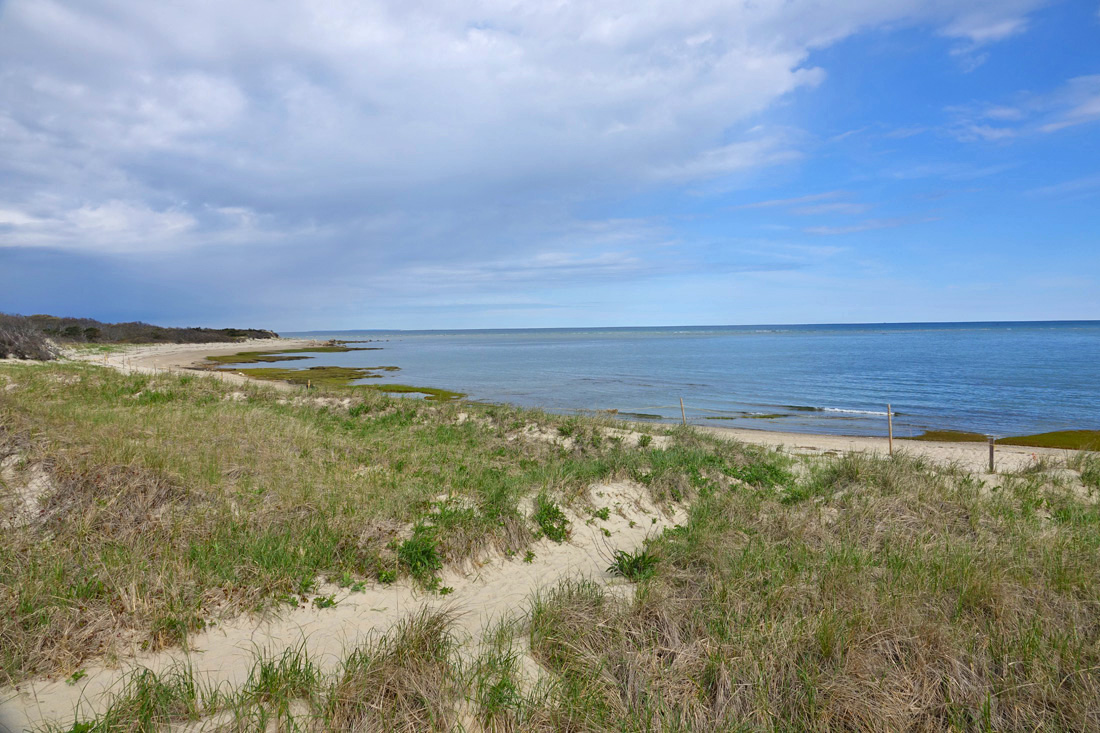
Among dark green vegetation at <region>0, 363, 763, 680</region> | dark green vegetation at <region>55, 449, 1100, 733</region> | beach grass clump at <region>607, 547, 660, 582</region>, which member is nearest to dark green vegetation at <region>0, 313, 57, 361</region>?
dark green vegetation at <region>0, 363, 763, 680</region>

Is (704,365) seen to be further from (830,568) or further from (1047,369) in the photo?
(830,568)

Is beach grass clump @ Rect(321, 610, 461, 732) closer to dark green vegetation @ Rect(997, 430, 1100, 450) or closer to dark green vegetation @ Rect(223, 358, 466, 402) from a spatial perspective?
dark green vegetation @ Rect(997, 430, 1100, 450)

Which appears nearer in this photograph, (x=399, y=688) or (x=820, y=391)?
(x=399, y=688)

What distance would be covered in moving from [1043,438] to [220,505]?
30103mm

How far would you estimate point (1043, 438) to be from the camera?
2341 cm

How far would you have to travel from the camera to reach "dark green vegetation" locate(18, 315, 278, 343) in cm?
7062

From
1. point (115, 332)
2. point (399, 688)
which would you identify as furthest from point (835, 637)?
point (115, 332)

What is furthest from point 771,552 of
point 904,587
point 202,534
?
point 202,534

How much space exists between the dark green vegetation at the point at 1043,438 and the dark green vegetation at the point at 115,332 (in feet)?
278

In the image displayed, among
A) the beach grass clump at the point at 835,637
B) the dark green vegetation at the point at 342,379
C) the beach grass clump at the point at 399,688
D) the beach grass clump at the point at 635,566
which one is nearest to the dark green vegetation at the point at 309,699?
the beach grass clump at the point at 399,688

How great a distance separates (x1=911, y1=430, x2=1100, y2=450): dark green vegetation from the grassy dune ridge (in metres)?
14.8

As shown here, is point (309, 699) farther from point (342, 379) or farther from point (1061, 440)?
point (342, 379)

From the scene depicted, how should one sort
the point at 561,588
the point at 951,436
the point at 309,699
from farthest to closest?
1. the point at 951,436
2. the point at 561,588
3. the point at 309,699

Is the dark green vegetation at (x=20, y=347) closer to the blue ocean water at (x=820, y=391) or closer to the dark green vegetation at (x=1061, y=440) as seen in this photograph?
the blue ocean water at (x=820, y=391)
